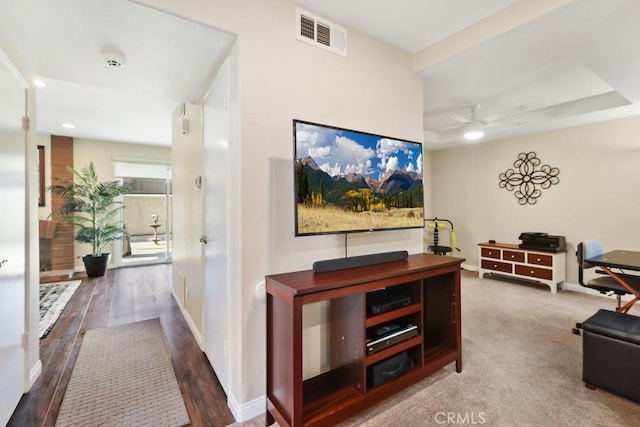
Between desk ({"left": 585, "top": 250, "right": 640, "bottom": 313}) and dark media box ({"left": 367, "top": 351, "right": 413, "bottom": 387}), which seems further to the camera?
desk ({"left": 585, "top": 250, "right": 640, "bottom": 313})

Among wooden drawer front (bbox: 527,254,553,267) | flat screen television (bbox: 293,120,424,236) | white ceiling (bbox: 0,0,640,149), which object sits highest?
white ceiling (bbox: 0,0,640,149)

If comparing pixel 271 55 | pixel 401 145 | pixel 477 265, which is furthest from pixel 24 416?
pixel 477 265

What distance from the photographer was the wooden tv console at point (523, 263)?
4074 millimetres

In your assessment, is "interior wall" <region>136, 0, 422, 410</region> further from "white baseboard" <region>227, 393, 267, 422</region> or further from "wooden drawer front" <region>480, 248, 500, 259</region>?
"wooden drawer front" <region>480, 248, 500, 259</region>

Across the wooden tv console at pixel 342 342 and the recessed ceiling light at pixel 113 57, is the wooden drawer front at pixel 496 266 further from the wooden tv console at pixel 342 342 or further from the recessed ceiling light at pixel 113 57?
the recessed ceiling light at pixel 113 57

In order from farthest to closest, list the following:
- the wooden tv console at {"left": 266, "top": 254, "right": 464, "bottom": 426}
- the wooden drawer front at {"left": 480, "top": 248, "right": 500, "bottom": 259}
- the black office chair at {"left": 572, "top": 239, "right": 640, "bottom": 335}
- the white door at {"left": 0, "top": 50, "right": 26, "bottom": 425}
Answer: the wooden drawer front at {"left": 480, "top": 248, "right": 500, "bottom": 259}
the black office chair at {"left": 572, "top": 239, "right": 640, "bottom": 335}
the white door at {"left": 0, "top": 50, "right": 26, "bottom": 425}
the wooden tv console at {"left": 266, "top": 254, "right": 464, "bottom": 426}

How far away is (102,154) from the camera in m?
→ 5.52

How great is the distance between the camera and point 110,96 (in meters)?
3.35

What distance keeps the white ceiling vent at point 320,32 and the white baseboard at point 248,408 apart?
233 centimetres

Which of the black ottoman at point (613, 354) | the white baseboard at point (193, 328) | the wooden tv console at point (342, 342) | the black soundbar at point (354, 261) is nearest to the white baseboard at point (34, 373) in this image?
the white baseboard at point (193, 328)

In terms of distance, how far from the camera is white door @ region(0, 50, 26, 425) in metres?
1.55

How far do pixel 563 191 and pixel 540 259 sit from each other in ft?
3.63

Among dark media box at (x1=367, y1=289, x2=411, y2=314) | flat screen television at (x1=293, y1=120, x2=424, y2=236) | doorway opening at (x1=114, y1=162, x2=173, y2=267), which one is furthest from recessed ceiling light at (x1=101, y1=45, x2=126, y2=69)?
doorway opening at (x1=114, y1=162, x2=173, y2=267)

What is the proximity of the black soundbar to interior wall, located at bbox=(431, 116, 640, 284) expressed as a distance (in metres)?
3.75
